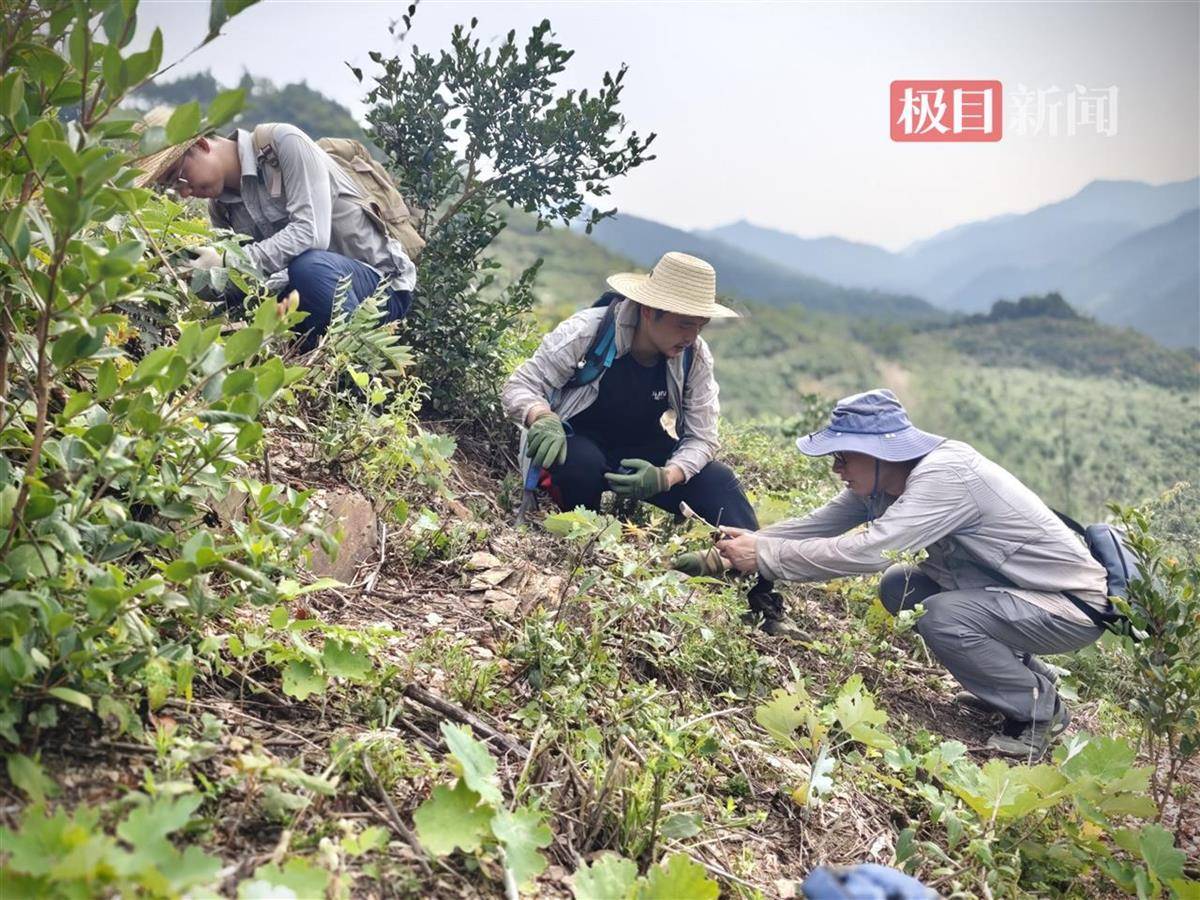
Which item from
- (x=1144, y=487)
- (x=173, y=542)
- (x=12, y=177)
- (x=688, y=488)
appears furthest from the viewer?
(x=1144, y=487)

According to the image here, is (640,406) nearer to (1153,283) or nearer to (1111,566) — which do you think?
(1111,566)

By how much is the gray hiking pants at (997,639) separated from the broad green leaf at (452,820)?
2252 mm

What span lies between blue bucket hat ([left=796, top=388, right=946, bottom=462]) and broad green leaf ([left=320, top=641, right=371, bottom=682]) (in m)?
2.02

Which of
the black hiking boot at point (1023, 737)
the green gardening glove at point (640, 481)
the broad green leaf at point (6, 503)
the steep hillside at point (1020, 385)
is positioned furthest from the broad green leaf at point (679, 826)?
the steep hillside at point (1020, 385)

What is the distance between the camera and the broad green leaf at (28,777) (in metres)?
1.49

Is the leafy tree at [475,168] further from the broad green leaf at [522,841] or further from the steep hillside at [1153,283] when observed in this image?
the steep hillside at [1153,283]

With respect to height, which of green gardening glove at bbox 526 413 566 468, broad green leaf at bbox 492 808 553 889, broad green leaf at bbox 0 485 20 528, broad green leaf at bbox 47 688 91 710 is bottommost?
broad green leaf at bbox 492 808 553 889

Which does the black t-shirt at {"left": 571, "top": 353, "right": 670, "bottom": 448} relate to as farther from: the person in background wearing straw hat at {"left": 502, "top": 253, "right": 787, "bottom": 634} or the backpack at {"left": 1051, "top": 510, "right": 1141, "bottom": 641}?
the backpack at {"left": 1051, "top": 510, "right": 1141, "bottom": 641}

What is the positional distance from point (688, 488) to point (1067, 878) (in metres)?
2.24

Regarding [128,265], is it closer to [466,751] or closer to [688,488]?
[466,751]

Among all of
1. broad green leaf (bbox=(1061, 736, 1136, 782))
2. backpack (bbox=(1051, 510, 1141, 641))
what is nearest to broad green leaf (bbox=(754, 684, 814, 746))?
broad green leaf (bbox=(1061, 736, 1136, 782))

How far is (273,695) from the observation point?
2111mm

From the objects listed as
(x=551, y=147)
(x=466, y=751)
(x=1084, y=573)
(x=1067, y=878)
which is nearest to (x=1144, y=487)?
(x=1084, y=573)

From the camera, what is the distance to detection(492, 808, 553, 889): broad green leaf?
1805 millimetres
